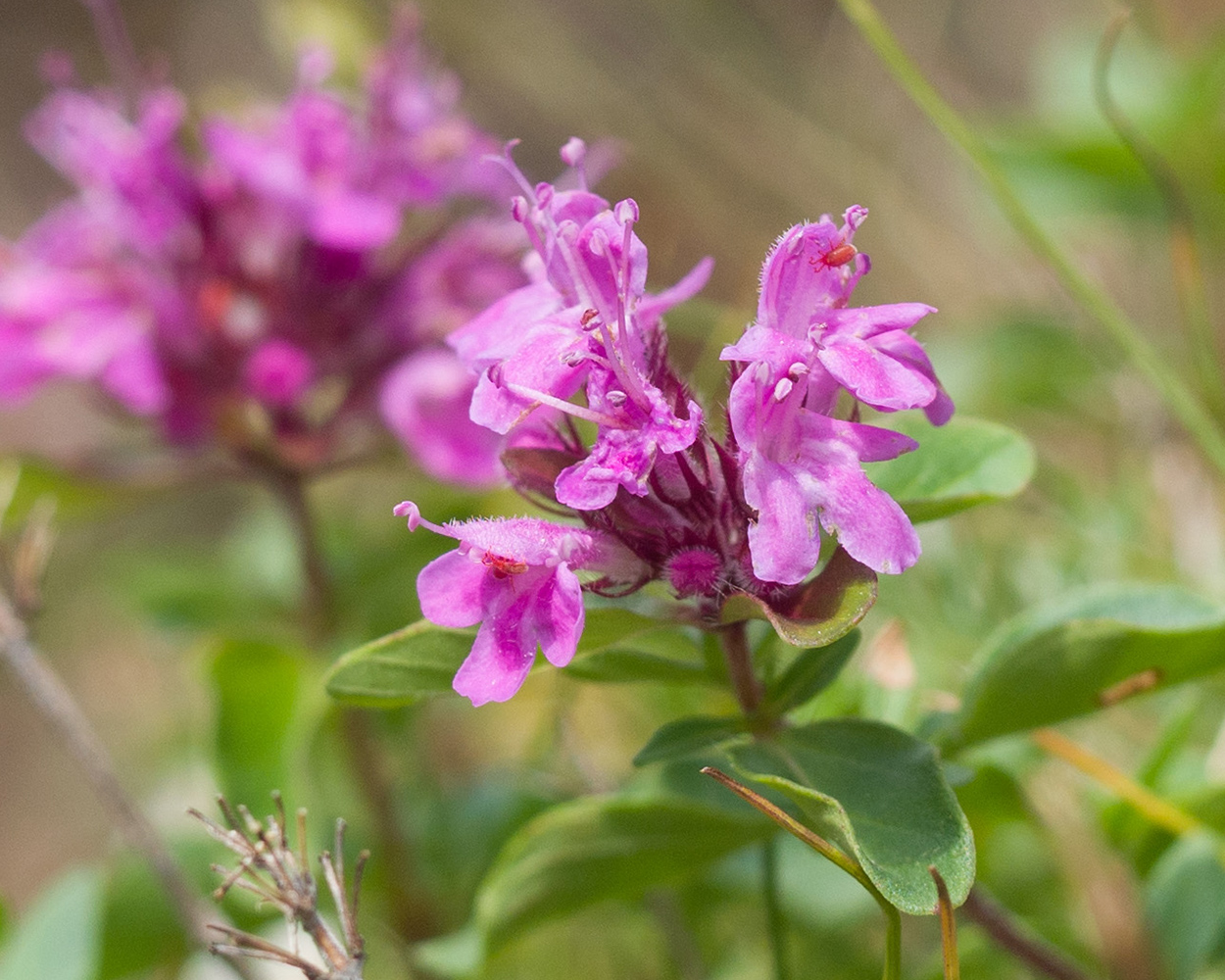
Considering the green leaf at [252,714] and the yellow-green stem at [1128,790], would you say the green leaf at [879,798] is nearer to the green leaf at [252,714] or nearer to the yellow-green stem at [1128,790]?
the yellow-green stem at [1128,790]

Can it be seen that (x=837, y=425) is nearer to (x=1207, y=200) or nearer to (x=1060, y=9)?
(x=1207, y=200)

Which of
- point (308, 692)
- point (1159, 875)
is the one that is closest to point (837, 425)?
point (1159, 875)

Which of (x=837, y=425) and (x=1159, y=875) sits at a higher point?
(x=837, y=425)

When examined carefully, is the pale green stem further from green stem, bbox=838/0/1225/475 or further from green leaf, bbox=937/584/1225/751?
green stem, bbox=838/0/1225/475

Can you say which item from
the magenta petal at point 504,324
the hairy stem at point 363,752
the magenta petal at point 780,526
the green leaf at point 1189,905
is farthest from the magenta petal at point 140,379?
the green leaf at point 1189,905

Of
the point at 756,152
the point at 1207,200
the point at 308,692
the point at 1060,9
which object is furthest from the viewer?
the point at 1060,9

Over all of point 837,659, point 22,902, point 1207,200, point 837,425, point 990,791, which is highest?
point 837,425
